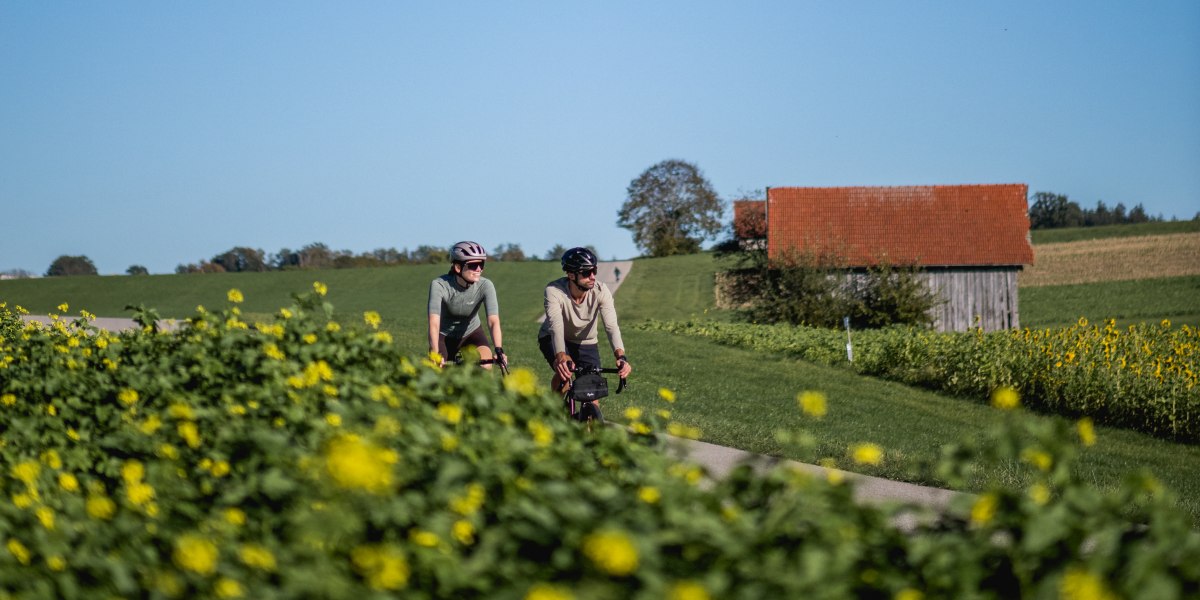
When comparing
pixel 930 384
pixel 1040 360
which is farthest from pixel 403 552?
pixel 930 384

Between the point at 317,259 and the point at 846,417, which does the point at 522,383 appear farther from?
the point at 317,259

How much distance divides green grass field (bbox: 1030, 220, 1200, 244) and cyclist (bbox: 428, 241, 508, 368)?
76.5 metres

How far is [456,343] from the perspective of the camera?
33.2 feet

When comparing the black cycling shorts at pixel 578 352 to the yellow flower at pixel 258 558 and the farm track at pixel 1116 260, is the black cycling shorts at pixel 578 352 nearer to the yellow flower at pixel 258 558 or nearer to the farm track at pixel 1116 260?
the yellow flower at pixel 258 558

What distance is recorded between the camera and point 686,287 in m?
63.0

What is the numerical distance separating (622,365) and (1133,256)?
67.2m

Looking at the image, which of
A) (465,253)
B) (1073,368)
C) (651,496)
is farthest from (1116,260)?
(651,496)

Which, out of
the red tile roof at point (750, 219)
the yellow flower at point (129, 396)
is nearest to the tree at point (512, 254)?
the red tile roof at point (750, 219)

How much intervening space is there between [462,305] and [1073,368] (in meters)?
12.1

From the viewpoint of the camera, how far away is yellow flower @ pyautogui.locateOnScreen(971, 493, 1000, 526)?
304cm

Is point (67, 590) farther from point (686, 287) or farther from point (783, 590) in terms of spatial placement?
point (686, 287)

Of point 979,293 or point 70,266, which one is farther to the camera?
point 70,266

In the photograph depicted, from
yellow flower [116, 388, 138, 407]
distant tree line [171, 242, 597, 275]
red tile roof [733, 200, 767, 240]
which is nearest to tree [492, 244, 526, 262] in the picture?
distant tree line [171, 242, 597, 275]

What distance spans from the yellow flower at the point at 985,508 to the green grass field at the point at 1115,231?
81820mm
